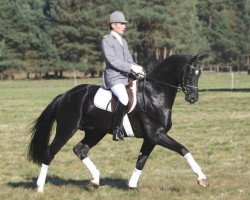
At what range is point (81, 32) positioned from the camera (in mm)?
84375

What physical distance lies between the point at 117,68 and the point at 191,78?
1.29m

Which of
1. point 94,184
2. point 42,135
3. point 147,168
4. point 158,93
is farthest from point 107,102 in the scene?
point 147,168

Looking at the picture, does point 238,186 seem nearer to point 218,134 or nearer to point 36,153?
point 36,153

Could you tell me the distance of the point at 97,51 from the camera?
86.1m

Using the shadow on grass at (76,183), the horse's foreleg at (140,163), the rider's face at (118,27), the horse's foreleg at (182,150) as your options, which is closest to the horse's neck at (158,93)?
the horse's foreleg at (182,150)

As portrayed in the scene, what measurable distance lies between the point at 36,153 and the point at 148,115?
8.21 feet

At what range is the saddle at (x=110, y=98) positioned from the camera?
31.5 ft

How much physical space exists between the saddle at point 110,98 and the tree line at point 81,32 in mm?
72854

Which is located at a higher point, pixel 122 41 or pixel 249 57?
pixel 122 41

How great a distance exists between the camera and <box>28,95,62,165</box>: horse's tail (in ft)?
34.6

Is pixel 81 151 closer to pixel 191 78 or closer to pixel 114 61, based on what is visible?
pixel 114 61

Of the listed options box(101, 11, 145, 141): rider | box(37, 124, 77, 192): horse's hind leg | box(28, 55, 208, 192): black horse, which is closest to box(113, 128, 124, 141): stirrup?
box(101, 11, 145, 141): rider

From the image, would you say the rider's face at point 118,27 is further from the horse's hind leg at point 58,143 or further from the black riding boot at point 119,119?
the horse's hind leg at point 58,143

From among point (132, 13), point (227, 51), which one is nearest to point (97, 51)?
point (132, 13)
